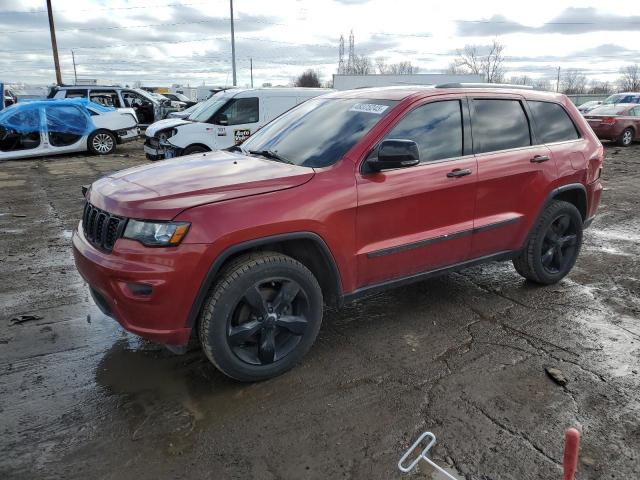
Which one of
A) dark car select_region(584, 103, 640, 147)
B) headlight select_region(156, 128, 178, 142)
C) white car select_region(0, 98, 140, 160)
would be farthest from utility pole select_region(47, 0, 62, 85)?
dark car select_region(584, 103, 640, 147)

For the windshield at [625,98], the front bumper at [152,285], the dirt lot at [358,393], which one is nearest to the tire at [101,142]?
the dirt lot at [358,393]

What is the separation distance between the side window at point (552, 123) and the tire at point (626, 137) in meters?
15.7

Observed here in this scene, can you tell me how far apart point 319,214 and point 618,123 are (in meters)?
18.1

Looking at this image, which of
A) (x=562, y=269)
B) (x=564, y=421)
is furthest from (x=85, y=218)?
(x=562, y=269)

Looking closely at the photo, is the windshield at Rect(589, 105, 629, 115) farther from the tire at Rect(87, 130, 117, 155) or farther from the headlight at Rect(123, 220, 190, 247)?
the headlight at Rect(123, 220, 190, 247)

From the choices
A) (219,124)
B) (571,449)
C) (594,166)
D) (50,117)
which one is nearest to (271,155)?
(571,449)

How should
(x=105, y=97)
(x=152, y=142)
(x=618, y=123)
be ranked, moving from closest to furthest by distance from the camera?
(x=152, y=142)
(x=618, y=123)
(x=105, y=97)

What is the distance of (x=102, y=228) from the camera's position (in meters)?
3.21

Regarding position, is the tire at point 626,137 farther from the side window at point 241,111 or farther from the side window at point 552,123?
the side window at point 552,123

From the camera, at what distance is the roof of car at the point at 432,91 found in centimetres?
399

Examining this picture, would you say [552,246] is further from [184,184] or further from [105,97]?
[105,97]

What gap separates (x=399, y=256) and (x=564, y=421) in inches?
57.0

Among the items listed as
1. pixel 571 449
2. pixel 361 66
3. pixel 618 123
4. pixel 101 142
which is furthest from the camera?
pixel 361 66

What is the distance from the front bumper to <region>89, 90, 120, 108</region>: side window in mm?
18145
